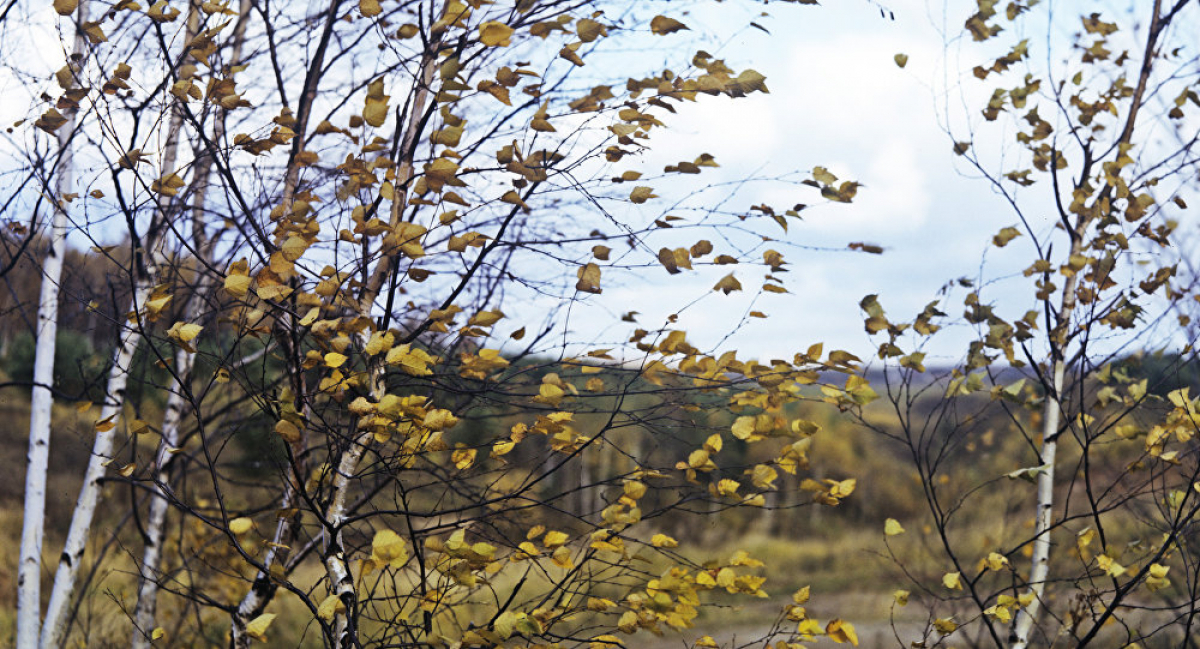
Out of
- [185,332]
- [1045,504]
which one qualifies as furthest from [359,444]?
[1045,504]

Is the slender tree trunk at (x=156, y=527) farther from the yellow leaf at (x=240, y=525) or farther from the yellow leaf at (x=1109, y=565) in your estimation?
the yellow leaf at (x=1109, y=565)

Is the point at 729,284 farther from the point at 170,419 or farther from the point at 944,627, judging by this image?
the point at 170,419

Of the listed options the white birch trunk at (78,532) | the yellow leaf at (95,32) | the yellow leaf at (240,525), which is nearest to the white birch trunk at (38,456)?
the white birch trunk at (78,532)

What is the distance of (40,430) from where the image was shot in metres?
4.72

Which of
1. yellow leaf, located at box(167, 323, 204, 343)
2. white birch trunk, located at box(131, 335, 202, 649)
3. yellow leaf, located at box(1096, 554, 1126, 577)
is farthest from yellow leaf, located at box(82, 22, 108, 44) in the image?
yellow leaf, located at box(1096, 554, 1126, 577)

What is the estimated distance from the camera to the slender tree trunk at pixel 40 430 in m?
4.59

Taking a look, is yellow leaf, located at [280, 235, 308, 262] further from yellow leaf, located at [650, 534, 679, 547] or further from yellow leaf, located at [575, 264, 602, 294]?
yellow leaf, located at [650, 534, 679, 547]

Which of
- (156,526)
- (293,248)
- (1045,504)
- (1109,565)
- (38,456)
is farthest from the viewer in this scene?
(156,526)

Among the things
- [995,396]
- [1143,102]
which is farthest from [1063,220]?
[995,396]

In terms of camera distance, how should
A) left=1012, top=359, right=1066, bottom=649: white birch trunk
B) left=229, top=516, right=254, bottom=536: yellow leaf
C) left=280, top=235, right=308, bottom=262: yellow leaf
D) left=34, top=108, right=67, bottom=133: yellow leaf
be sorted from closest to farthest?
left=280, top=235, right=308, bottom=262: yellow leaf < left=229, top=516, right=254, bottom=536: yellow leaf < left=34, top=108, right=67, bottom=133: yellow leaf < left=1012, top=359, right=1066, bottom=649: white birch trunk

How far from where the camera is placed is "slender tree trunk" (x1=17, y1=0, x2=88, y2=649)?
4.59m

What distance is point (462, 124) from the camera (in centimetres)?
274

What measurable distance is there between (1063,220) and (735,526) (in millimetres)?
13030

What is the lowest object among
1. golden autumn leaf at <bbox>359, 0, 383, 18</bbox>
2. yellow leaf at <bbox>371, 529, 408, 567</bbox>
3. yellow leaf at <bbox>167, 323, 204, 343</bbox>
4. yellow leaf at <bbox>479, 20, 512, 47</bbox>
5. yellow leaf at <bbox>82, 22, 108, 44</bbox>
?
yellow leaf at <bbox>371, 529, 408, 567</bbox>
